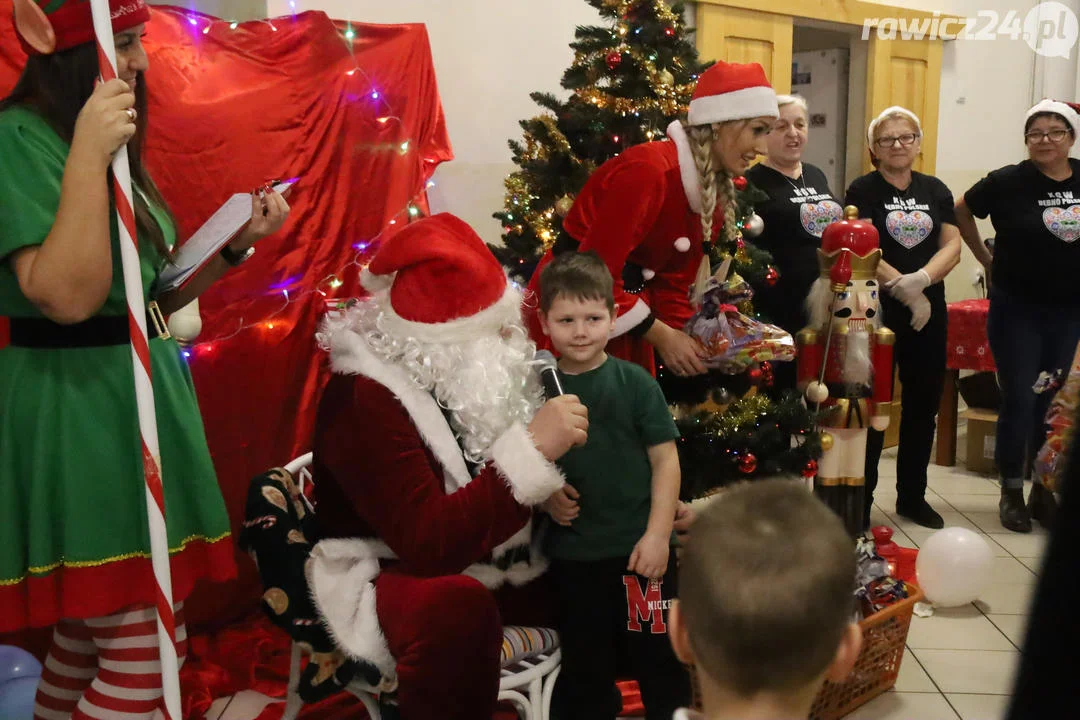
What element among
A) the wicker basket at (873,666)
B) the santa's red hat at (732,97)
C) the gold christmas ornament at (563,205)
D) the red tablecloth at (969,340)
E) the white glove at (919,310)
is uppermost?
the santa's red hat at (732,97)

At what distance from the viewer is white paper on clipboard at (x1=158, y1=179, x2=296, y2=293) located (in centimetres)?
149

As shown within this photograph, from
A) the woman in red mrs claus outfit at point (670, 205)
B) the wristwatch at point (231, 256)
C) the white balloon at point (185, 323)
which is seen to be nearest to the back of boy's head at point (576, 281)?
A: the woman in red mrs claus outfit at point (670, 205)

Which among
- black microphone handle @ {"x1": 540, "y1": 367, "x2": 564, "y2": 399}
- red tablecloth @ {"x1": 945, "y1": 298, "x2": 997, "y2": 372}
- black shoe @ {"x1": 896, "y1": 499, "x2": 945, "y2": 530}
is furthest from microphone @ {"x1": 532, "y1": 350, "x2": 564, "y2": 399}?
red tablecloth @ {"x1": 945, "y1": 298, "x2": 997, "y2": 372}

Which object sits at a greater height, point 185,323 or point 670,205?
point 670,205

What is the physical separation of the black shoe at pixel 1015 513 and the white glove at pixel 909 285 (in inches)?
36.7

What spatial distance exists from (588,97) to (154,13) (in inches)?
53.5

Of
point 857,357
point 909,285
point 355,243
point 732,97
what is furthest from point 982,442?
point 355,243

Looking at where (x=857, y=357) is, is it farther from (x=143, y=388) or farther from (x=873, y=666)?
(x=143, y=388)

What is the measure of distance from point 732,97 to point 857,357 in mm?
1022

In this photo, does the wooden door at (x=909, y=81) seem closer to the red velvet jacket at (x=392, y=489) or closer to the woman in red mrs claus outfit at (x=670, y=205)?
the woman in red mrs claus outfit at (x=670, y=205)

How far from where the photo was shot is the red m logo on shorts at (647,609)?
5.77 feet

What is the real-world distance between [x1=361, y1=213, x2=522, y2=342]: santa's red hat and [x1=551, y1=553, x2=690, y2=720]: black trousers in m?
0.53

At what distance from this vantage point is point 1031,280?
11.8ft

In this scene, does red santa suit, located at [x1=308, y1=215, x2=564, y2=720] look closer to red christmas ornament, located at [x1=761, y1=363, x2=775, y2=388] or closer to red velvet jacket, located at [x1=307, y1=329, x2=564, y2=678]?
red velvet jacket, located at [x1=307, y1=329, x2=564, y2=678]
